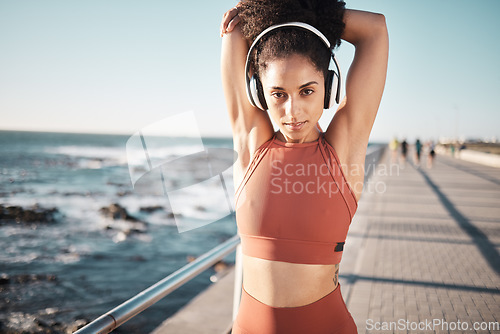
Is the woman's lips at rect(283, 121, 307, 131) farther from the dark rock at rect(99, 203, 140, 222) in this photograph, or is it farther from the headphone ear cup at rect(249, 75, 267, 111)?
the dark rock at rect(99, 203, 140, 222)

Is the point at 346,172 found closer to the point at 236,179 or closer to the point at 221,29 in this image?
the point at 236,179

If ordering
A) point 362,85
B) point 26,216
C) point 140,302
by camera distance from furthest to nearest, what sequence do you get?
point 26,216, point 140,302, point 362,85

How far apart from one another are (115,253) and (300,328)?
9.62 metres

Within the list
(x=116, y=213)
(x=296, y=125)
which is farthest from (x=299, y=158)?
(x=116, y=213)

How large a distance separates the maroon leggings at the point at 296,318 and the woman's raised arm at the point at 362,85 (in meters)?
0.52

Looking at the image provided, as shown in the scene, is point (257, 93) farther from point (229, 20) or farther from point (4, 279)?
point (4, 279)

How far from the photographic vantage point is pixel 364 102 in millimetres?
1235

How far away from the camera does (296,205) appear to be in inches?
43.4

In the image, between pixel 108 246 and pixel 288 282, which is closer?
pixel 288 282

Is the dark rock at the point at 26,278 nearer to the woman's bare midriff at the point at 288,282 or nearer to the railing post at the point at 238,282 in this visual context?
the railing post at the point at 238,282

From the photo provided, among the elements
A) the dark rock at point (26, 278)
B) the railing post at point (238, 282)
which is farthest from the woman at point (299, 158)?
the dark rock at point (26, 278)

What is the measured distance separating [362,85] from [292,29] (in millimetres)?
341

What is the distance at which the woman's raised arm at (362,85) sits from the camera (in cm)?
123

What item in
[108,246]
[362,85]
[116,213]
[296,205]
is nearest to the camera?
[296,205]
